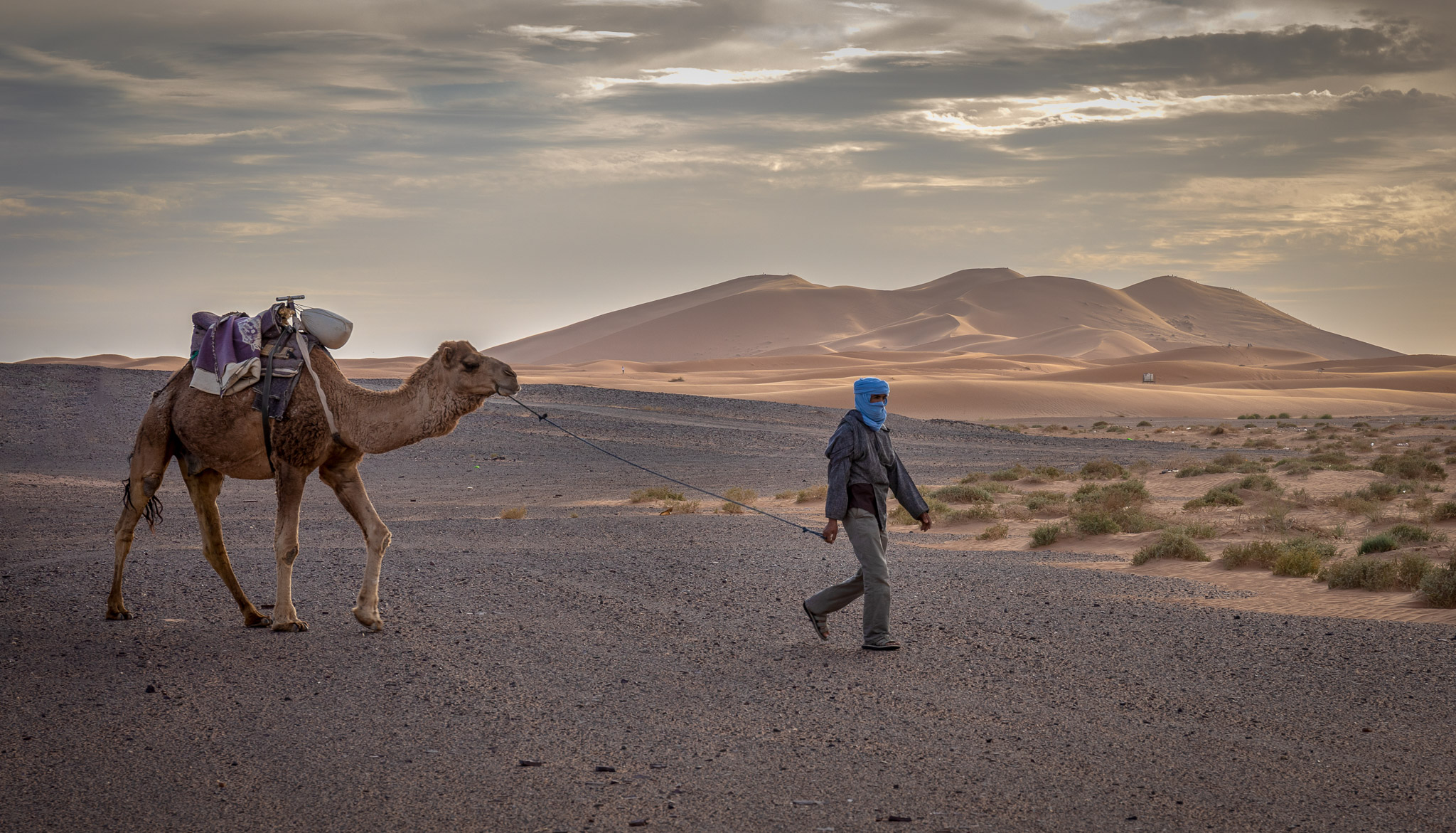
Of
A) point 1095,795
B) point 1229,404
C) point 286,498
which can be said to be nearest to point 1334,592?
point 1095,795

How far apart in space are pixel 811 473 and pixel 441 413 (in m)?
20.2

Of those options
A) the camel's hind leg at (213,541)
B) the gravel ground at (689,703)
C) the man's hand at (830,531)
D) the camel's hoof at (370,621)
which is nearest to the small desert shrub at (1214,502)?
the gravel ground at (689,703)

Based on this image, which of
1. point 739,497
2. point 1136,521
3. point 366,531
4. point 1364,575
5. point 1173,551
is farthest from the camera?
point 739,497

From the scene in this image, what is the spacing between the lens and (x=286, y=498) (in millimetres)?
8430

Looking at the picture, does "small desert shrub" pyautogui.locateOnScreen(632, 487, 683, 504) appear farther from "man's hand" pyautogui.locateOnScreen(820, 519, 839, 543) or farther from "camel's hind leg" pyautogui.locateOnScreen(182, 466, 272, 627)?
"man's hand" pyautogui.locateOnScreen(820, 519, 839, 543)

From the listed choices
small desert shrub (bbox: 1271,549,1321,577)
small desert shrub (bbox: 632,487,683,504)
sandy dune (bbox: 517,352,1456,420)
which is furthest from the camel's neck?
sandy dune (bbox: 517,352,1456,420)

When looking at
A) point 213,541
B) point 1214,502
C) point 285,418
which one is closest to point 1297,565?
point 1214,502

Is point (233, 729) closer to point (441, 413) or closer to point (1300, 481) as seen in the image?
point (441, 413)

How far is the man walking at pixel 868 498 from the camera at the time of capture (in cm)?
841

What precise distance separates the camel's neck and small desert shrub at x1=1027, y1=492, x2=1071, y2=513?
13.7 meters

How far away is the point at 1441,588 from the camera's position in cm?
1041

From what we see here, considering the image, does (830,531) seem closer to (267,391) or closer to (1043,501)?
(267,391)

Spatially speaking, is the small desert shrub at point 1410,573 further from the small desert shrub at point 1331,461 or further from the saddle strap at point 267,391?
the small desert shrub at point 1331,461

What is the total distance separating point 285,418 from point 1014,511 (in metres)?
14.5
